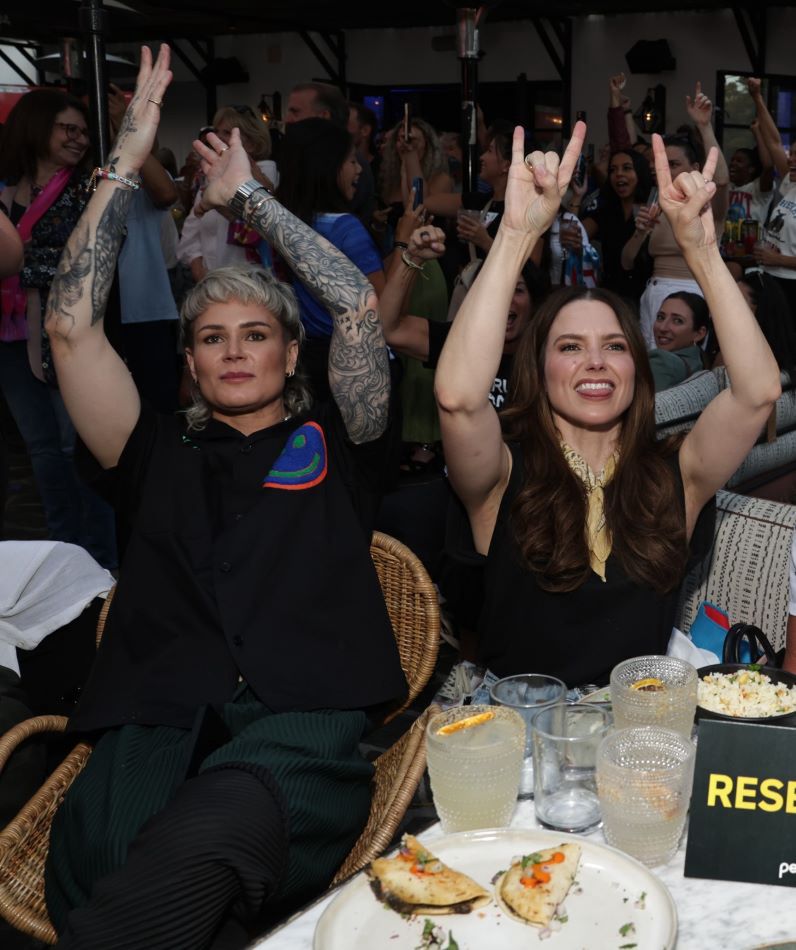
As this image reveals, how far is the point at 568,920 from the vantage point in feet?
3.72

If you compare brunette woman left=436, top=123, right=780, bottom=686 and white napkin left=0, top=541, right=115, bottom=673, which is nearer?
brunette woman left=436, top=123, right=780, bottom=686

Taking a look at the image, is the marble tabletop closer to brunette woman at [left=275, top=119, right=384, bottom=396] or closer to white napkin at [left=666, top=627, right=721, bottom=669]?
white napkin at [left=666, top=627, right=721, bottom=669]

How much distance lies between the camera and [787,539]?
2559 mm

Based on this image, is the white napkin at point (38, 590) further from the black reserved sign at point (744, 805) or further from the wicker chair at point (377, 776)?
the black reserved sign at point (744, 805)

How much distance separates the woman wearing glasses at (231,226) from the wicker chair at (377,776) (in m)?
2.38

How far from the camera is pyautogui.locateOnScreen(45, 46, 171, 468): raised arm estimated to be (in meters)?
2.06

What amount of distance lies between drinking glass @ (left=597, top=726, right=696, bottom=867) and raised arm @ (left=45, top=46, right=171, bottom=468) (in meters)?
1.21

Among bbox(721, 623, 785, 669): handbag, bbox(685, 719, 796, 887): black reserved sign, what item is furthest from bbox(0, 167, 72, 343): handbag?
bbox(685, 719, 796, 887): black reserved sign

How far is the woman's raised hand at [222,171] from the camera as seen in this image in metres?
2.27

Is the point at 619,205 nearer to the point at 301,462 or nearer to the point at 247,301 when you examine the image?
the point at 247,301

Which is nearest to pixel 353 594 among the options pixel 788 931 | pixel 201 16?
pixel 788 931

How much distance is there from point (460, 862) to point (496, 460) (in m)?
0.93

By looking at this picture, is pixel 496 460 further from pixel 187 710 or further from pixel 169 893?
pixel 169 893

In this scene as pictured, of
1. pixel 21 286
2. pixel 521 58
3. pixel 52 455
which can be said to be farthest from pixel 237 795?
pixel 521 58
